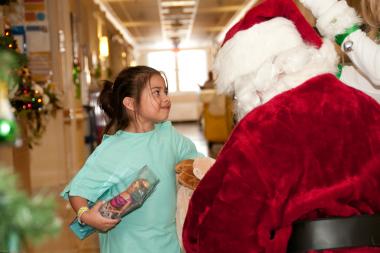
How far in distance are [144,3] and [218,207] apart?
37.1 ft

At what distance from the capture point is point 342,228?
3.78ft

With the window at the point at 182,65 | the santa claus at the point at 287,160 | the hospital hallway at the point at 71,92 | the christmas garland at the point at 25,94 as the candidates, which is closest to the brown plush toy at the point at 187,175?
the hospital hallway at the point at 71,92

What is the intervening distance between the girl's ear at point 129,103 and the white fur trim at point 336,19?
659 mm

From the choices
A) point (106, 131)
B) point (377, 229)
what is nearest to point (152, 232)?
point (106, 131)

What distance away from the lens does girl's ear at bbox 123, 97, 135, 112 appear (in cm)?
184

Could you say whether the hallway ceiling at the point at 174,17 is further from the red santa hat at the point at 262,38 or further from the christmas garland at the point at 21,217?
the christmas garland at the point at 21,217

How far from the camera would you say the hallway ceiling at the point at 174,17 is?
12344 millimetres

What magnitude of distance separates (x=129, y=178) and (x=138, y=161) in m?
0.08

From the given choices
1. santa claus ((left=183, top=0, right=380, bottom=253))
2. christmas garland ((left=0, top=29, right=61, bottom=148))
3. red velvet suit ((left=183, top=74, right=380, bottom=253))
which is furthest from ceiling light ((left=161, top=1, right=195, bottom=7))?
red velvet suit ((left=183, top=74, right=380, bottom=253))

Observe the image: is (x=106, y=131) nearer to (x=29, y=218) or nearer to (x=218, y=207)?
(x=218, y=207)

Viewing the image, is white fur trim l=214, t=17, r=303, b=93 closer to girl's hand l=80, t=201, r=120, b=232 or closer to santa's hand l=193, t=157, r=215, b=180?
santa's hand l=193, t=157, r=215, b=180

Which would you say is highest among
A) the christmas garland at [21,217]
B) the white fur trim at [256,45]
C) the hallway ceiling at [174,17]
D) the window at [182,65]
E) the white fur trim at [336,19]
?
the hallway ceiling at [174,17]

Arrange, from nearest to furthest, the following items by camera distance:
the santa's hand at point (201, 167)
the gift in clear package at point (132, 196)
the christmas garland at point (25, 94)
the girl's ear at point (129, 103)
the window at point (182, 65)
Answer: the christmas garland at point (25, 94)
the gift in clear package at point (132, 196)
the santa's hand at point (201, 167)
the girl's ear at point (129, 103)
the window at point (182, 65)

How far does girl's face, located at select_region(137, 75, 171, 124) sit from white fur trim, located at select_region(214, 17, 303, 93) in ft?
1.74
